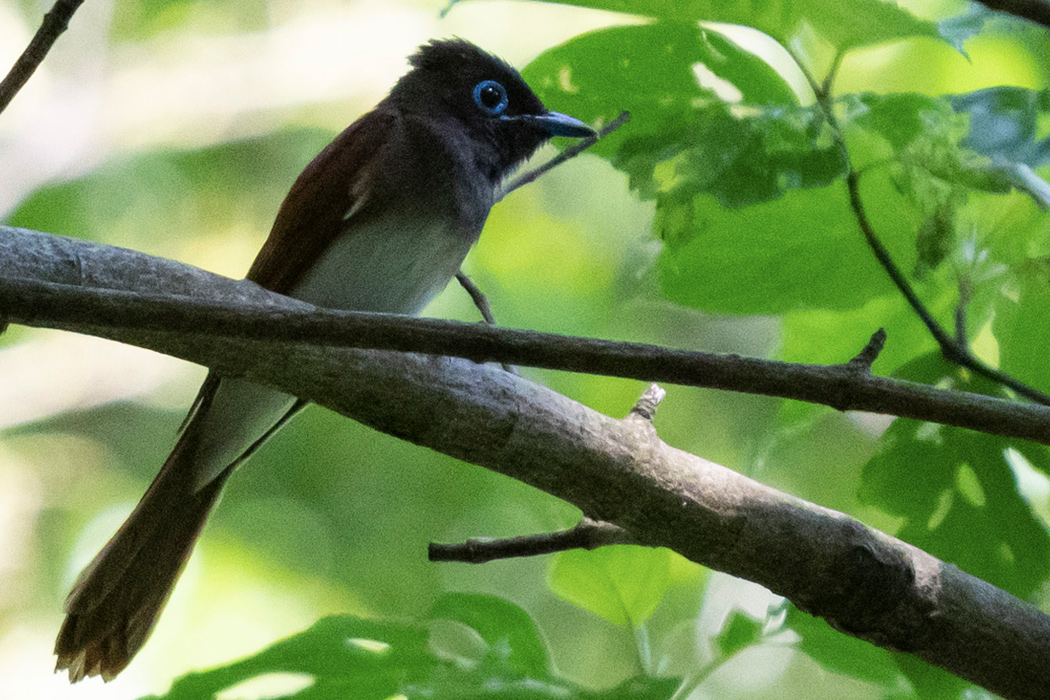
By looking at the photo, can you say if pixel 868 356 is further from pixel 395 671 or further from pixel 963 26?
pixel 395 671

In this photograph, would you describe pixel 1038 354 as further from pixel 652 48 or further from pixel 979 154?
pixel 652 48

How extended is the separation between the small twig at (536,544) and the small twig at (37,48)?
96 cm

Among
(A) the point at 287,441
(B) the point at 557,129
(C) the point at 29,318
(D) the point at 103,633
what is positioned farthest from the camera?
(A) the point at 287,441

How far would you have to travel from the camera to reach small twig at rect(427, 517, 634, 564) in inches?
69.6

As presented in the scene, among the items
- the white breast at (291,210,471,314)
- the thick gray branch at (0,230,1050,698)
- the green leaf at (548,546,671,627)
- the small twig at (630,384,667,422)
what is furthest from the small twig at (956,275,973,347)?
the white breast at (291,210,471,314)

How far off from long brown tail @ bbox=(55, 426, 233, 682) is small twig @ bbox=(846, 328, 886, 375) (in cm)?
169

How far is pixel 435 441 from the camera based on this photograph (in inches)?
64.4

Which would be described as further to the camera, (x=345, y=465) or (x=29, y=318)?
(x=345, y=465)

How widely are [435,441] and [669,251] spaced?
497 millimetres

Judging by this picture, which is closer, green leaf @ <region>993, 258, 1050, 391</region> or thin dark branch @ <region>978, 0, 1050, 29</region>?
thin dark branch @ <region>978, 0, 1050, 29</region>

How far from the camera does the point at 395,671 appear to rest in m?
1.51

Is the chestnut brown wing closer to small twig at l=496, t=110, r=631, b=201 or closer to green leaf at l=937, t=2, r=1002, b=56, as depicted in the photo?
small twig at l=496, t=110, r=631, b=201

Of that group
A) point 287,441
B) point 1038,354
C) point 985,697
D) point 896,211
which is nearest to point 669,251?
point 896,211

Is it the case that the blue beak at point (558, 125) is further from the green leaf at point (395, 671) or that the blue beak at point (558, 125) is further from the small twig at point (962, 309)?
the green leaf at point (395, 671)
